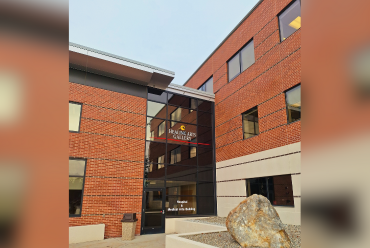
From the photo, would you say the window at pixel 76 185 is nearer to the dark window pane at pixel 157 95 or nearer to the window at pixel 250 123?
the dark window pane at pixel 157 95

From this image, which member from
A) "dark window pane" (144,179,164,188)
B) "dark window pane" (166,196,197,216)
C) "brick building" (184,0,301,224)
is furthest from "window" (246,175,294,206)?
"dark window pane" (144,179,164,188)

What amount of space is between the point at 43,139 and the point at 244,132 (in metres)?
13.8

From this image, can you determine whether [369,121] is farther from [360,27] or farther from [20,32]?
[20,32]

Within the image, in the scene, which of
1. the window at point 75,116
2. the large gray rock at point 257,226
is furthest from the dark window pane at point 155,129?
the large gray rock at point 257,226

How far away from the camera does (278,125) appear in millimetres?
11484

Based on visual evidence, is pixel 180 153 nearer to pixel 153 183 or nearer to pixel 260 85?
pixel 153 183

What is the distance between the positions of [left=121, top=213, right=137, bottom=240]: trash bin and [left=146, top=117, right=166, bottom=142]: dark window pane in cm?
447

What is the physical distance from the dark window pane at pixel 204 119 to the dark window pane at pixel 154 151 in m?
3.52

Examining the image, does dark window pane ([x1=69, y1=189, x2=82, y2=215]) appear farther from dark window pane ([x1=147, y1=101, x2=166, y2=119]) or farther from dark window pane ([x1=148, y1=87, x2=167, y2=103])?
dark window pane ([x1=148, y1=87, x2=167, y2=103])

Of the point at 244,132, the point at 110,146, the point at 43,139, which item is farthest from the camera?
the point at 244,132

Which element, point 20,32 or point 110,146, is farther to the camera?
point 110,146

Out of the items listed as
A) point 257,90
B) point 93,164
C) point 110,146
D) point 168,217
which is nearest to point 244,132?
point 257,90

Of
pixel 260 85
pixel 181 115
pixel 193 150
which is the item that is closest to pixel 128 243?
pixel 193 150

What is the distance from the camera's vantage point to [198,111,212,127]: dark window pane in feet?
54.2
